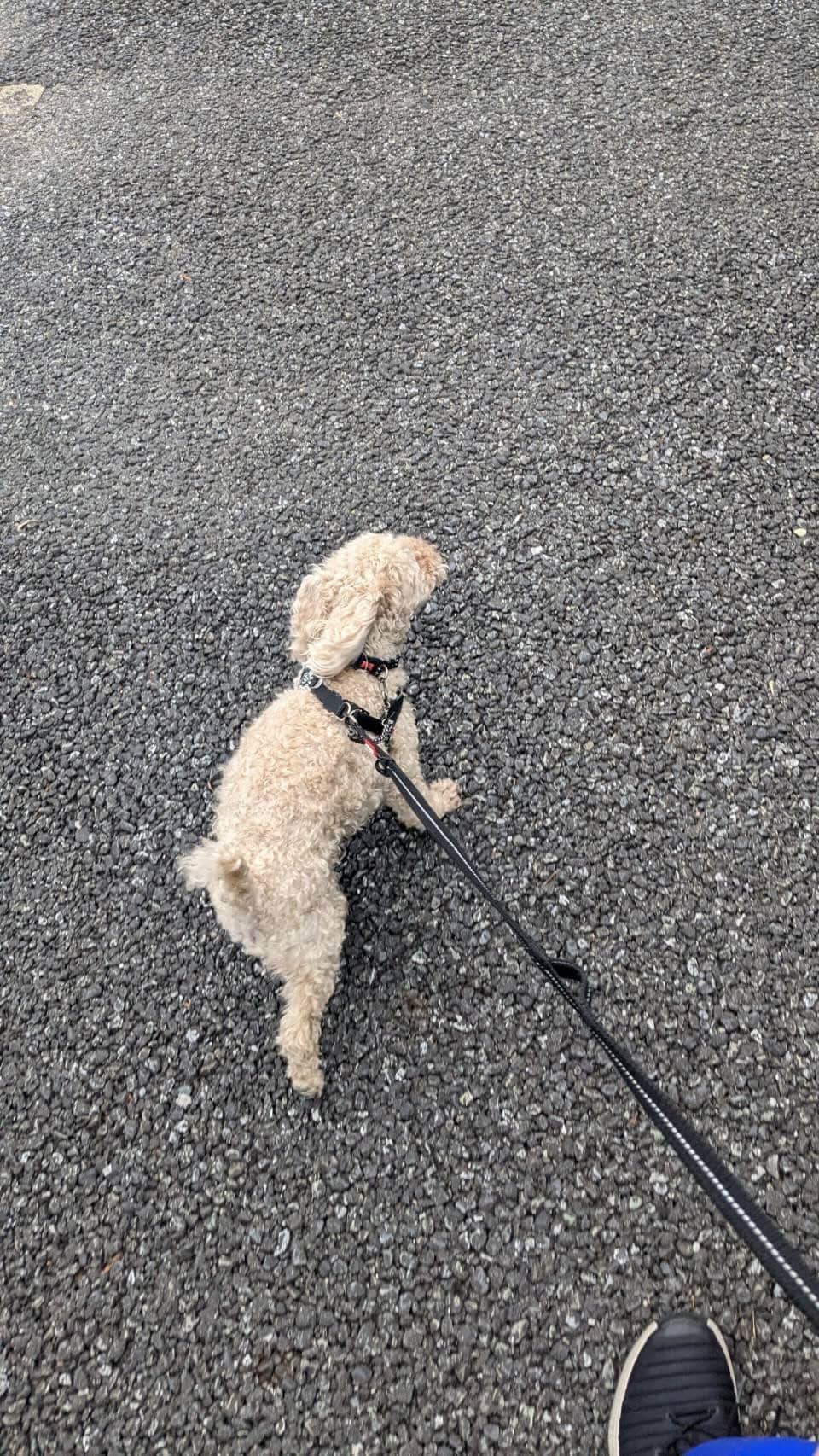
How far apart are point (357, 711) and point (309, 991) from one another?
3.26 ft

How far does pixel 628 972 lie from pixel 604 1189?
70cm

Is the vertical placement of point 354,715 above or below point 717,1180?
above

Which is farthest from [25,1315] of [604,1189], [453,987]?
[604,1189]

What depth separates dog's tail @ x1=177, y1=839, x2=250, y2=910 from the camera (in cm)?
228

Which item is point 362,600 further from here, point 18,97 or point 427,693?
point 18,97

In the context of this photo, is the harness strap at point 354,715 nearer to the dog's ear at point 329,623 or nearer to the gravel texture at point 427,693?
the dog's ear at point 329,623

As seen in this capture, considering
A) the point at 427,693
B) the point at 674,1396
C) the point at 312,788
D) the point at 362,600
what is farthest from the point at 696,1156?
the point at 427,693

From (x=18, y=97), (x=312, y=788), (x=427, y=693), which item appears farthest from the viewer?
(x=18, y=97)

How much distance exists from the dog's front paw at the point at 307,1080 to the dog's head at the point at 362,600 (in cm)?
137

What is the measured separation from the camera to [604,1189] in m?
2.59

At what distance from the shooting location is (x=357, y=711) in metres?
2.72

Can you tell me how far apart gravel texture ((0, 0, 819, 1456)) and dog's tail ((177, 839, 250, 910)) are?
0.84m

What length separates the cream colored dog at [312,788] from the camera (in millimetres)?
2540

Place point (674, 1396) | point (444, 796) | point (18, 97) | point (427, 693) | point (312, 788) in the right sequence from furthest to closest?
point (18, 97) → point (427, 693) → point (444, 796) → point (312, 788) → point (674, 1396)
